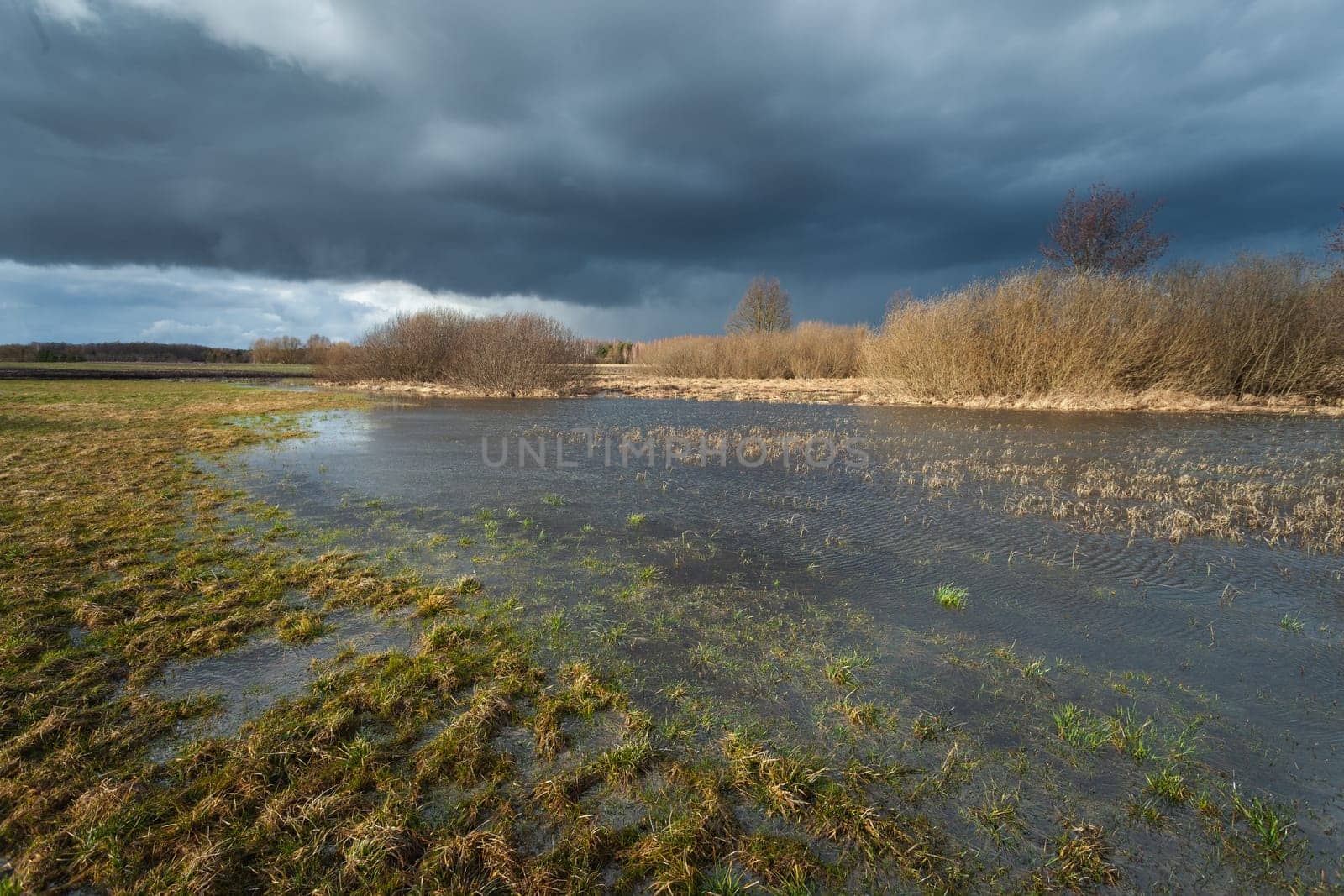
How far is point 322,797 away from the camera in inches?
113

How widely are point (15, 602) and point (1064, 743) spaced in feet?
28.2

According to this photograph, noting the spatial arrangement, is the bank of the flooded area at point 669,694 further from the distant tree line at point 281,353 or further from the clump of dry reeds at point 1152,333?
the distant tree line at point 281,353

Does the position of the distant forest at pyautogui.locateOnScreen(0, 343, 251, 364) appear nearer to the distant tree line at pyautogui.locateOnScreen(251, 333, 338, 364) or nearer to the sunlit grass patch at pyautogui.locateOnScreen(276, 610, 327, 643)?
the distant tree line at pyautogui.locateOnScreen(251, 333, 338, 364)

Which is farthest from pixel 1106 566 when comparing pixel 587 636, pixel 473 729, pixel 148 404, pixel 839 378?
pixel 839 378

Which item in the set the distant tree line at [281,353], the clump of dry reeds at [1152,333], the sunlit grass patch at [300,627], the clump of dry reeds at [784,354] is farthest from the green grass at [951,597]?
the distant tree line at [281,353]

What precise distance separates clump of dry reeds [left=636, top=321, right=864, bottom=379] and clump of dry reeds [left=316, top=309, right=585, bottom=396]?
634 inches

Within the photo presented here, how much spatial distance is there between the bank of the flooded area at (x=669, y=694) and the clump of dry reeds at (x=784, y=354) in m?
41.1

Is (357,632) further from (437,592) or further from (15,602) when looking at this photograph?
(15,602)

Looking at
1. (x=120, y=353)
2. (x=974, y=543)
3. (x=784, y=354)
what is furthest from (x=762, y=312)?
(x=120, y=353)

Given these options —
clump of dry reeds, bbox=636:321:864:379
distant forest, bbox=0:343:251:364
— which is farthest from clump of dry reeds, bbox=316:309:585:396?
distant forest, bbox=0:343:251:364

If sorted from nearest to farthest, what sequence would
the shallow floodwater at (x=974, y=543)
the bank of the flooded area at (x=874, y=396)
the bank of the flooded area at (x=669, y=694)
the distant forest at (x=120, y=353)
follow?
the bank of the flooded area at (x=669, y=694)
the shallow floodwater at (x=974, y=543)
the bank of the flooded area at (x=874, y=396)
the distant forest at (x=120, y=353)

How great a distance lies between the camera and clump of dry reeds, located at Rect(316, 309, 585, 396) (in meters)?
35.8

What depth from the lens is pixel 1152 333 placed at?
25203 mm

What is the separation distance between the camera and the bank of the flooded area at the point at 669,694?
2.64m
